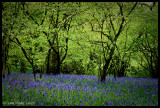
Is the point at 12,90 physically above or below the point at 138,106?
above

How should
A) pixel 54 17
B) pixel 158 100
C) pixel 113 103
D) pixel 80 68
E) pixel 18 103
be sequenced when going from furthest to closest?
pixel 80 68, pixel 54 17, pixel 158 100, pixel 113 103, pixel 18 103

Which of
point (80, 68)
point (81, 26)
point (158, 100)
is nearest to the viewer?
point (158, 100)

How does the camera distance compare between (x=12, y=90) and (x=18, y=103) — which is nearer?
(x=18, y=103)

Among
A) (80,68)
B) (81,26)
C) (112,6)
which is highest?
(112,6)

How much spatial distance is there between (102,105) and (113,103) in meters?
0.41

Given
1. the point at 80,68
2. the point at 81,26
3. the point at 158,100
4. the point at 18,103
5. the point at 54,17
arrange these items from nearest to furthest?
the point at 18,103 < the point at 158,100 < the point at 81,26 < the point at 54,17 < the point at 80,68

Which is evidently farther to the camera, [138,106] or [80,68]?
[80,68]

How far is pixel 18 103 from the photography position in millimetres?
3697

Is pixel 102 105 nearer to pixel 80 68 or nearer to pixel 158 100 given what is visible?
pixel 158 100

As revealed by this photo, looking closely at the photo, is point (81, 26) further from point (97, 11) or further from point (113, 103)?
point (113, 103)

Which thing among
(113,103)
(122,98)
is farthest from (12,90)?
(122,98)

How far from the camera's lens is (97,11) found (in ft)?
23.6

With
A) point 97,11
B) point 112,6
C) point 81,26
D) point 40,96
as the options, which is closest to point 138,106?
point 40,96

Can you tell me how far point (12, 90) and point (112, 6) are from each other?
6.87m
